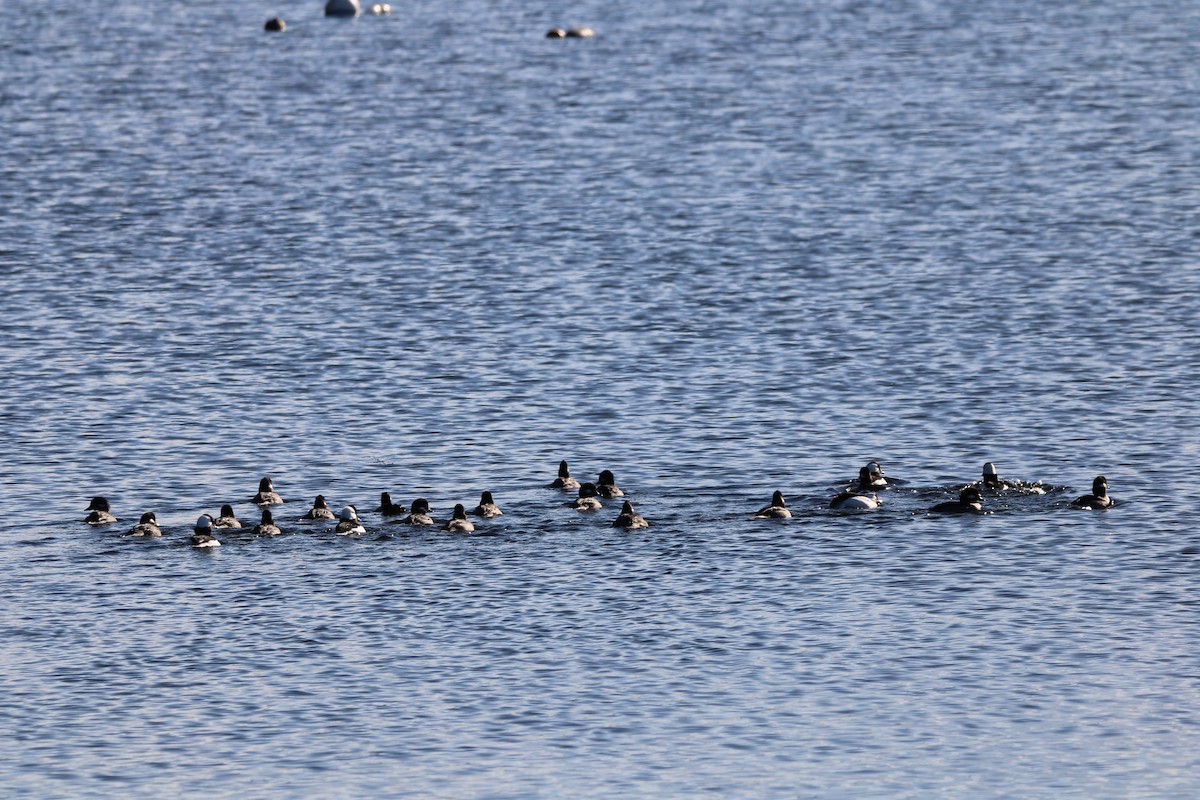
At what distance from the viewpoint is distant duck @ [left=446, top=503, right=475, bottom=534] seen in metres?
47.5

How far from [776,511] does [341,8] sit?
10940 centimetres

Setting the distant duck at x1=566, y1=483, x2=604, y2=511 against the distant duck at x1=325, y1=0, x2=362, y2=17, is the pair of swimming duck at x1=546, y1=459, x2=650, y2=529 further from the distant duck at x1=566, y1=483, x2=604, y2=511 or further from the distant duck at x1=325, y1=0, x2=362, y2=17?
the distant duck at x1=325, y1=0, x2=362, y2=17

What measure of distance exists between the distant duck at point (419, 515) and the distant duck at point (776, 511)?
7.18 metres

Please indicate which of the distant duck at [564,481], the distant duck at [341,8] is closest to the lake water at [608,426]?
Result: the distant duck at [564,481]

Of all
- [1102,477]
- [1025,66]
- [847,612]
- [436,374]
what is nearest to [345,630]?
[847,612]

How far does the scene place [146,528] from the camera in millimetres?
47719

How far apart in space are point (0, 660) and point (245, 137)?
216 feet

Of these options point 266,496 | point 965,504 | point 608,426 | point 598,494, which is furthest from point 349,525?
point 965,504

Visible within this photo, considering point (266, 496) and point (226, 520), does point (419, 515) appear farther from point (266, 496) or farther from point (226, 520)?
point (226, 520)

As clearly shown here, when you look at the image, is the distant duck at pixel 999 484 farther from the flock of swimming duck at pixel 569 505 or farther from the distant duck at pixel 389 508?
the distant duck at pixel 389 508

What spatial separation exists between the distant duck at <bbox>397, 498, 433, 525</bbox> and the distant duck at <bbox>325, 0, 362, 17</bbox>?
354ft

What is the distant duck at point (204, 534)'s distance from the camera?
47125 mm

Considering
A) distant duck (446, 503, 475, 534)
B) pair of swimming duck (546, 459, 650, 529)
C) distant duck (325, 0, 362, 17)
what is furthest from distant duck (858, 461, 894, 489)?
A: distant duck (325, 0, 362, 17)

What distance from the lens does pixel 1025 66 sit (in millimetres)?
119750
